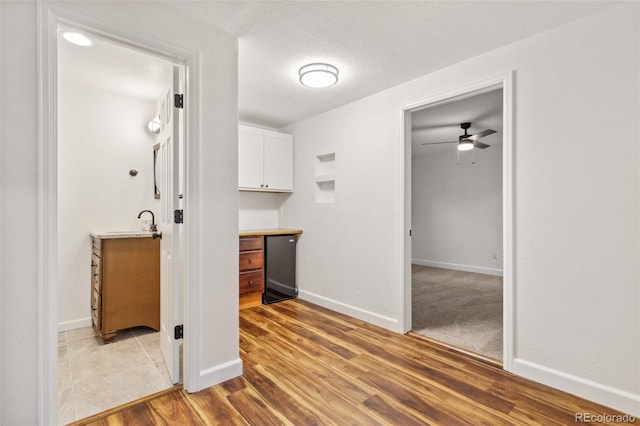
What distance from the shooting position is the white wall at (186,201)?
1.41 m

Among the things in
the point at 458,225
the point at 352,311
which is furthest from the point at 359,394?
the point at 458,225

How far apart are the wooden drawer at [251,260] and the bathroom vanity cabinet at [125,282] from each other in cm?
94

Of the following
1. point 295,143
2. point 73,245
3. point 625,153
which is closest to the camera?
point 625,153

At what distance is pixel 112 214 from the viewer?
3242mm

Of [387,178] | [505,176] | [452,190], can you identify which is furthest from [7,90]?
[452,190]

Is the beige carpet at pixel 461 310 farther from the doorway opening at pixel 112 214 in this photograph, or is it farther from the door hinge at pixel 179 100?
the door hinge at pixel 179 100

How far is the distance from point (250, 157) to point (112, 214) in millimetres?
1607

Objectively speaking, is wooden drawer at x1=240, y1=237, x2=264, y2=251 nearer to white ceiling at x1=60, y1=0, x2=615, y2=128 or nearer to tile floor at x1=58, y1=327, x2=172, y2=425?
tile floor at x1=58, y1=327, x2=172, y2=425

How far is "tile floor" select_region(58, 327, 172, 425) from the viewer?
1.85 metres

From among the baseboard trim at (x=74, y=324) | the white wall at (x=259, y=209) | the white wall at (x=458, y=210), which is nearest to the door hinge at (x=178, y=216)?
the baseboard trim at (x=74, y=324)

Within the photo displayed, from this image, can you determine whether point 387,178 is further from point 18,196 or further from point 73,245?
point 73,245

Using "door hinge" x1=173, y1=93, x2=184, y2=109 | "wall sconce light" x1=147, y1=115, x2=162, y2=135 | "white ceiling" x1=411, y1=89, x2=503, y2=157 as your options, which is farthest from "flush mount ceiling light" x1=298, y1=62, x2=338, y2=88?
"wall sconce light" x1=147, y1=115, x2=162, y2=135

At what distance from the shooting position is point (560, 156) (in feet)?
6.65

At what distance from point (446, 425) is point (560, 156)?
1.76 m
